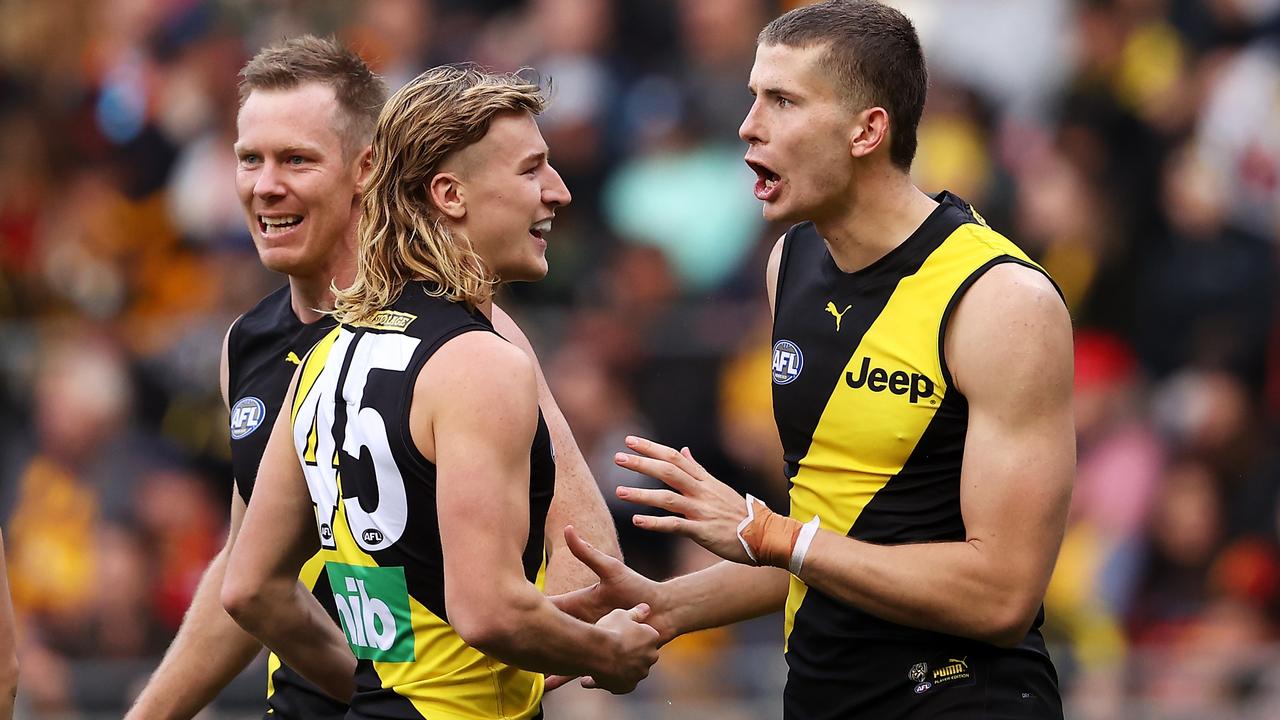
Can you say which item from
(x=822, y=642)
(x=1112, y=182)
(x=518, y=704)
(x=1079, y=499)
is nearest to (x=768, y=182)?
(x=822, y=642)

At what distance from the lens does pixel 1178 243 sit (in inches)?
386

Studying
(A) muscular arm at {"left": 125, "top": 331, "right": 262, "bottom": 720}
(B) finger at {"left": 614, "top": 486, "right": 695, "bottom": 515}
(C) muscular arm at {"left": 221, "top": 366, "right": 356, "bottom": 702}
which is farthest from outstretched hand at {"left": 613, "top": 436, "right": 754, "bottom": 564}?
(A) muscular arm at {"left": 125, "top": 331, "right": 262, "bottom": 720}

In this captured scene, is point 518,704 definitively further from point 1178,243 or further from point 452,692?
point 1178,243

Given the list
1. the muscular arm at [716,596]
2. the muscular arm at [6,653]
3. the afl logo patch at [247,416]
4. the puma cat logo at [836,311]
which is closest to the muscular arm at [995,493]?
the puma cat logo at [836,311]

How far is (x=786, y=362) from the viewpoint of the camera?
500 centimetres

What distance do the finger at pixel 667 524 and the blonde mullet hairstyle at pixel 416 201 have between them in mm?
689

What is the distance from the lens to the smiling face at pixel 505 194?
178 inches

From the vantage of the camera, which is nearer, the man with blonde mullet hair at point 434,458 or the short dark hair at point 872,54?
the man with blonde mullet hair at point 434,458

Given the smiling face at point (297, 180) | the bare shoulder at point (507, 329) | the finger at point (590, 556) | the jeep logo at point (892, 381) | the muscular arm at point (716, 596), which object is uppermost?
the smiling face at point (297, 180)

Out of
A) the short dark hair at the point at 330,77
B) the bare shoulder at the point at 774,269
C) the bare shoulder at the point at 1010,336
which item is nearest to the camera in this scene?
the bare shoulder at the point at 1010,336

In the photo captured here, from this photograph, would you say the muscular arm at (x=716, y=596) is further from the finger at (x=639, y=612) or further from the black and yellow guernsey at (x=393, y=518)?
the black and yellow guernsey at (x=393, y=518)

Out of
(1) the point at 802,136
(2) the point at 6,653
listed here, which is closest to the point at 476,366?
(1) the point at 802,136

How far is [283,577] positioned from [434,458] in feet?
2.61

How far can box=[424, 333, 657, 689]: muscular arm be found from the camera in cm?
411
